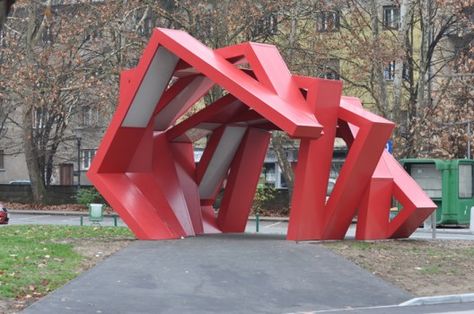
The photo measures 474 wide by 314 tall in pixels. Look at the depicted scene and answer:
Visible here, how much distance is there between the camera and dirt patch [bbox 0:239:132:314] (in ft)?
33.4

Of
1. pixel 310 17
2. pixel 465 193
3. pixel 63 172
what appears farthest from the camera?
pixel 63 172

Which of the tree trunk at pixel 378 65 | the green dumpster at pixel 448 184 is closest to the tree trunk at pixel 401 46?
the tree trunk at pixel 378 65

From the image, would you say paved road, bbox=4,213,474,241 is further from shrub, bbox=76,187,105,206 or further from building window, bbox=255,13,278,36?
building window, bbox=255,13,278,36

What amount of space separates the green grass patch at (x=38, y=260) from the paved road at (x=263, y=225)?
8.90m

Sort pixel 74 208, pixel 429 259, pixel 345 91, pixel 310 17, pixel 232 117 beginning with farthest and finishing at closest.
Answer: pixel 74 208, pixel 345 91, pixel 310 17, pixel 232 117, pixel 429 259

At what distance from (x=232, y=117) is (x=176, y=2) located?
Answer: 500 inches

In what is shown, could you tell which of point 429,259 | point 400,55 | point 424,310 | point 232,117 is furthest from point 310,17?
point 424,310

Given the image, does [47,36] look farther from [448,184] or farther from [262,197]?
[448,184]

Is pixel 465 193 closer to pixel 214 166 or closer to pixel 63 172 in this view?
pixel 214 166

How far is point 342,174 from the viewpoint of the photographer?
16.4 metres

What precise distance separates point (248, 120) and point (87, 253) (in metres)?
6.63

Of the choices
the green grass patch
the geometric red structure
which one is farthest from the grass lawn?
the geometric red structure

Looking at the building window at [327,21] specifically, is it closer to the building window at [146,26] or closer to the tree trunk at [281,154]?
the tree trunk at [281,154]

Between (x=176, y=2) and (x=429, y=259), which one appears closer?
(x=429, y=259)
